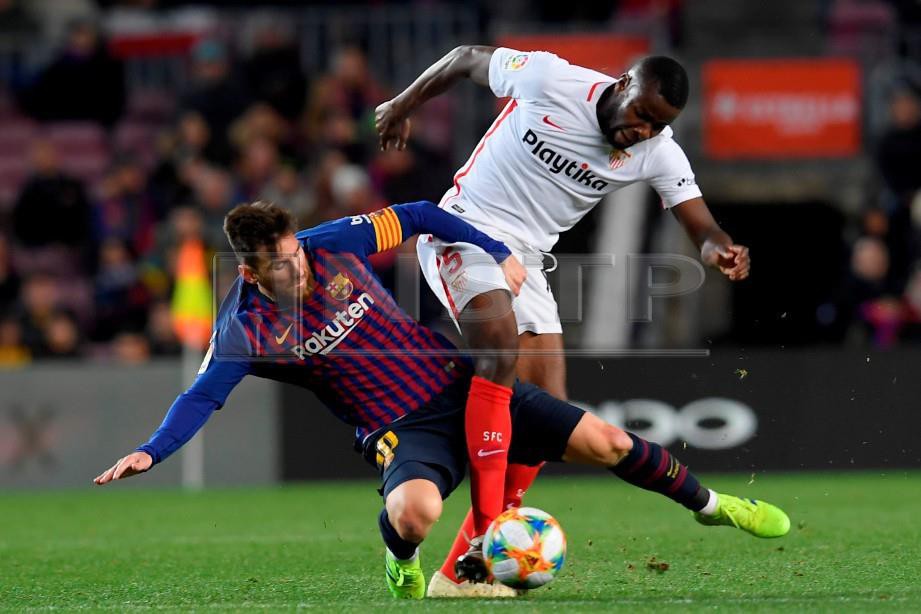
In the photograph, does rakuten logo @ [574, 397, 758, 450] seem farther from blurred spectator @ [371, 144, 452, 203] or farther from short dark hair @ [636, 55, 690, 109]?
short dark hair @ [636, 55, 690, 109]

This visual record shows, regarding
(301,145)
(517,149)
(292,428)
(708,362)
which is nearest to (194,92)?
(301,145)

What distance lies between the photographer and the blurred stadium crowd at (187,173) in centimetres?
1295

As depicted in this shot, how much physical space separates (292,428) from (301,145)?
→ 310 centimetres

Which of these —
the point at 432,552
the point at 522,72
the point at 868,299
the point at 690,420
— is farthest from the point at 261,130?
the point at 522,72

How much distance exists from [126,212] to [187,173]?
65 cm

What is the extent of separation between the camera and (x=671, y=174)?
6.84 metres

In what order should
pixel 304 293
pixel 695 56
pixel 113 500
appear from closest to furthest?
pixel 304 293, pixel 113 500, pixel 695 56

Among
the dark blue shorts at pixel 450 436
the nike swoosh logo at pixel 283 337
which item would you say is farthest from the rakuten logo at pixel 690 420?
the nike swoosh logo at pixel 283 337

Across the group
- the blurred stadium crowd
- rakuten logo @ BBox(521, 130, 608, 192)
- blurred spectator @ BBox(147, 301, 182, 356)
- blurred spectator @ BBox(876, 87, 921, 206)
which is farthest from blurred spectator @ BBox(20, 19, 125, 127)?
rakuten logo @ BBox(521, 130, 608, 192)

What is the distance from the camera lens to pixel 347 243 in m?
6.15

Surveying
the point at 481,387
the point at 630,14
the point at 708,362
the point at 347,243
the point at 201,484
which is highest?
the point at 630,14

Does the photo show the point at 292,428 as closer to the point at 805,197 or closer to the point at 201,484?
the point at 201,484

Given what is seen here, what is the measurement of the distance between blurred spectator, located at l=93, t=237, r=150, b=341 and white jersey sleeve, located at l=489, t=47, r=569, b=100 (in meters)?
6.94

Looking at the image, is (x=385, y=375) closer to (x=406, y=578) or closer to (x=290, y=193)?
(x=406, y=578)
